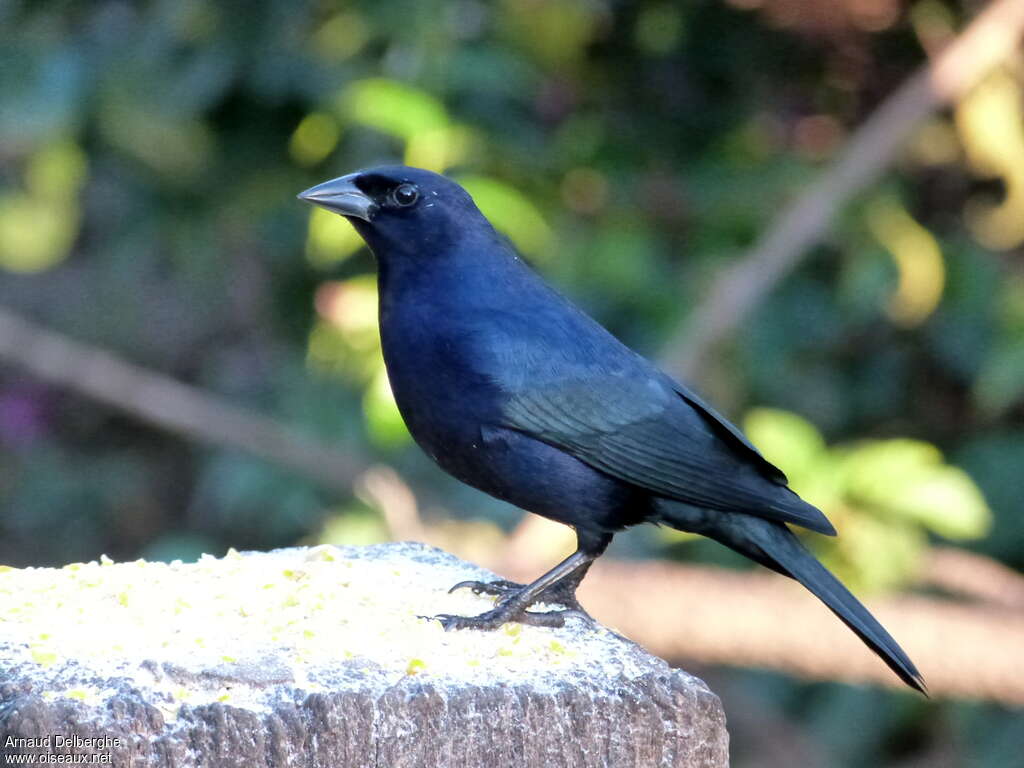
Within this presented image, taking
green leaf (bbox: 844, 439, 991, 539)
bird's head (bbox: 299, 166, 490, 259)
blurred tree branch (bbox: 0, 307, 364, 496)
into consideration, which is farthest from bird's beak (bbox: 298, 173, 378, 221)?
blurred tree branch (bbox: 0, 307, 364, 496)

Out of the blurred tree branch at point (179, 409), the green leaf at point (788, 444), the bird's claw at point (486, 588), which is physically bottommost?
the bird's claw at point (486, 588)

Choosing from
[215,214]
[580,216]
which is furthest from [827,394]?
[215,214]

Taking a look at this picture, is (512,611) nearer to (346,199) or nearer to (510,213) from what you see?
(346,199)

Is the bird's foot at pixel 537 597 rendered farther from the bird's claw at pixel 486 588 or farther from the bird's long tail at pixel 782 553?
the bird's long tail at pixel 782 553

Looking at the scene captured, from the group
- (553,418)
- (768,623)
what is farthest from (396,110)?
(553,418)

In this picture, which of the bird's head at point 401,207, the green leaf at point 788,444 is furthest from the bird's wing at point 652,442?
the green leaf at point 788,444

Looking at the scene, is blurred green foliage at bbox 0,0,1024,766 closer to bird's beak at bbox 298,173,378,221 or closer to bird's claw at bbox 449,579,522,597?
bird's beak at bbox 298,173,378,221

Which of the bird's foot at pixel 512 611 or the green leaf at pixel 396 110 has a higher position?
the green leaf at pixel 396 110

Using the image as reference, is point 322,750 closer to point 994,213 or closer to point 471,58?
point 471,58
